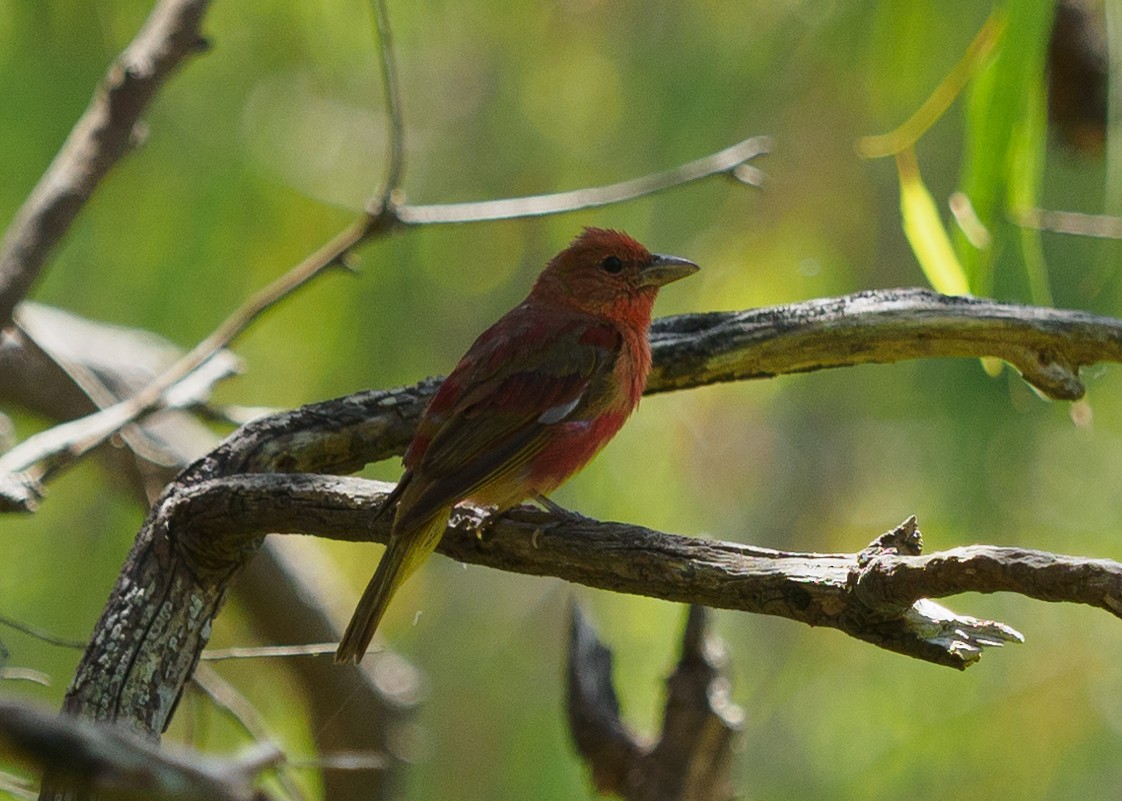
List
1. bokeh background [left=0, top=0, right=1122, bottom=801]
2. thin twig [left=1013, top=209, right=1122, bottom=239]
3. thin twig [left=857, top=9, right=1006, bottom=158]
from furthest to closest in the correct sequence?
bokeh background [left=0, top=0, right=1122, bottom=801] < thin twig [left=857, top=9, right=1006, bottom=158] < thin twig [left=1013, top=209, right=1122, bottom=239]

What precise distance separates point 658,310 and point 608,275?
3253mm

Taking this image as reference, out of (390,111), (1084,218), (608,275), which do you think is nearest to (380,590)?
(390,111)

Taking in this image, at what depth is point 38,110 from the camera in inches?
238

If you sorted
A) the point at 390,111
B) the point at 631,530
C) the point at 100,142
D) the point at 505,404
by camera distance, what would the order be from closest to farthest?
the point at 631,530 → the point at 505,404 → the point at 390,111 → the point at 100,142

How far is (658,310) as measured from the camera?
7.27 meters

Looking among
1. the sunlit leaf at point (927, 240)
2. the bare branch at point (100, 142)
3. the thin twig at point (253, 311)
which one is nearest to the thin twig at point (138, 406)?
the thin twig at point (253, 311)

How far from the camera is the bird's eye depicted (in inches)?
160

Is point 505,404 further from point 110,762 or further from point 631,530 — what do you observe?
point 110,762

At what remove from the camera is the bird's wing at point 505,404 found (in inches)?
117

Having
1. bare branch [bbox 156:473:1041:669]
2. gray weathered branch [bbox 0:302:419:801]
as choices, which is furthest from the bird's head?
gray weathered branch [bbox 0:302:419:801]

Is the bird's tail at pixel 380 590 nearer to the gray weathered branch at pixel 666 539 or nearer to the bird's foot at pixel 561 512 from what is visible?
the gray weathered branch at pixel 666 539

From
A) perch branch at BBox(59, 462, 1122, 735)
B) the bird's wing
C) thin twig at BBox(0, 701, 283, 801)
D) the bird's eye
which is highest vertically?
the bird's eye

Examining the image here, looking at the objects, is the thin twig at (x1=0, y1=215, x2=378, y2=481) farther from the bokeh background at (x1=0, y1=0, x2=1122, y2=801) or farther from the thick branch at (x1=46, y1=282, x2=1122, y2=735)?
the bokeh background at (x1=0, y1=0, x2=1122, y2=801)

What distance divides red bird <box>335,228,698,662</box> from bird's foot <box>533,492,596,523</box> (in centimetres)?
1
